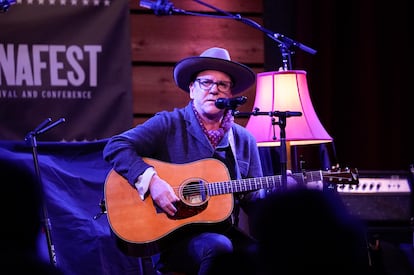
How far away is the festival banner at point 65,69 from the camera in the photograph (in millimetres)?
5039

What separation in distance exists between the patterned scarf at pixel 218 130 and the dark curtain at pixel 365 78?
1901mm

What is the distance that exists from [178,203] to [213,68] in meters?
0.93

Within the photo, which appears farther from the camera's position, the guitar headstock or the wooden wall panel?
the wooden wall panel

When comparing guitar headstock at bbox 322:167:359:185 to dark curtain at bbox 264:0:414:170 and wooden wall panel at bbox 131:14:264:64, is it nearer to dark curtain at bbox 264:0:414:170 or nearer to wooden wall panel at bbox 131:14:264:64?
dark curtain at bbox 264:0:414:170

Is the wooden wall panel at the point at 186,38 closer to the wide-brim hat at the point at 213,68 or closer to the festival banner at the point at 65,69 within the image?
the festival banner at the point at 65,69

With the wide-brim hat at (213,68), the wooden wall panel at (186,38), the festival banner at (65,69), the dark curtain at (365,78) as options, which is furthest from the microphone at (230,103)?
the dark curtain at (365,78)

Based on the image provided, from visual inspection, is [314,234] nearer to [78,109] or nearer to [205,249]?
[205,249]

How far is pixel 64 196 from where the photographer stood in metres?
4.36

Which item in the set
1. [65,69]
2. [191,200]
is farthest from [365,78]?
[191,200]

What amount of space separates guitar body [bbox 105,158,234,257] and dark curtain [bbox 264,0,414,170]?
7.53 feet

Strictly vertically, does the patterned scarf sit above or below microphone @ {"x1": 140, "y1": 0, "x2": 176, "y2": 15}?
below

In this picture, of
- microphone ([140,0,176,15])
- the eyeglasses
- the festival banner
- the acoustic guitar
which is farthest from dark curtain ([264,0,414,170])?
microphone ([140,0,176,15])

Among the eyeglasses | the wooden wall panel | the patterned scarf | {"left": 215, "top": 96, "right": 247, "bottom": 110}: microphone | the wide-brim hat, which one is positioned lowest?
the patterned scarf

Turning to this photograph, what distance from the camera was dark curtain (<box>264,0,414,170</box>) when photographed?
227 inches
